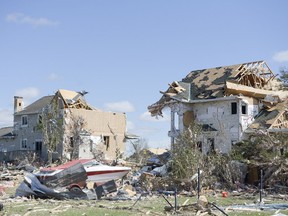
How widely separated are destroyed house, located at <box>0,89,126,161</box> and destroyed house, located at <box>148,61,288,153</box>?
316 inches

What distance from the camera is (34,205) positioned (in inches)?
703

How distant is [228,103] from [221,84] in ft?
7.76

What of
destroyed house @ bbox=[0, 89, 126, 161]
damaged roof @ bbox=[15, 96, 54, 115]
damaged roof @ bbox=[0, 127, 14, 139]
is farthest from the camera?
damaged roof @ bbox=[0, 127, 14, 139]

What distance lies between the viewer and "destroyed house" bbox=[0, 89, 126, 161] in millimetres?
44906

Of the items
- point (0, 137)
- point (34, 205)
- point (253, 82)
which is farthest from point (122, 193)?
point (0, 137)

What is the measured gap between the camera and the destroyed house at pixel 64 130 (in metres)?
44.9

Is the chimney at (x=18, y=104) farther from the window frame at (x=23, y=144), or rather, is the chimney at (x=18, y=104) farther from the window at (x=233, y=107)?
the window at (x=233, y=107)

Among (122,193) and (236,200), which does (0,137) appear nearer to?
(122,193)

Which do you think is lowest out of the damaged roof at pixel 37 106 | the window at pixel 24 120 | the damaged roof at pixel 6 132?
the damaged roof at pixel 6 132

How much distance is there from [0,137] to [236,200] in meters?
37.2

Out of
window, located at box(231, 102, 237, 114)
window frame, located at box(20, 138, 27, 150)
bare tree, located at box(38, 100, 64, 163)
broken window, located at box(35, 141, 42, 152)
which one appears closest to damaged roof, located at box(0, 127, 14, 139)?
window frame, located at box(20, 138, 27, 150)

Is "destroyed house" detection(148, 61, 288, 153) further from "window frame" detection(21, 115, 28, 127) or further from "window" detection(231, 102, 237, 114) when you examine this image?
"window frame" detection(21, 115, 28, 127)

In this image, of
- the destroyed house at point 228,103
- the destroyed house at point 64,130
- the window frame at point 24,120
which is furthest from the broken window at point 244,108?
the window frame at point 24,120

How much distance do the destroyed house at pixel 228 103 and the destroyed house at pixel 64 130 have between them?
26.3ft
